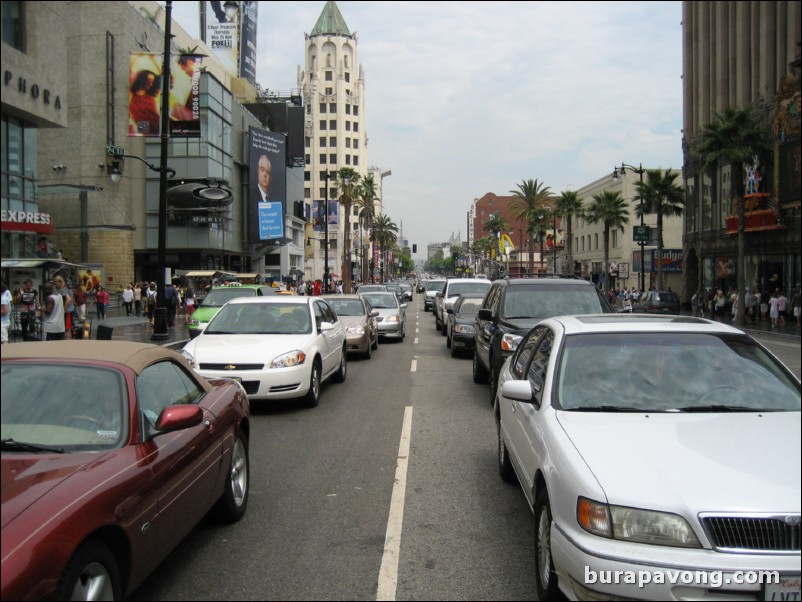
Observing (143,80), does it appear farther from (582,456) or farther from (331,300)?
(582,456)

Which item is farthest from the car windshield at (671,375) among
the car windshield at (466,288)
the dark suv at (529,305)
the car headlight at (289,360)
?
the car windshield at (466,288)

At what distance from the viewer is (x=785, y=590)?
9.35 ft

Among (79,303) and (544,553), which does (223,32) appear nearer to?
(79,303)

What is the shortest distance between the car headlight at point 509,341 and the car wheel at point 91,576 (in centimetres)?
683

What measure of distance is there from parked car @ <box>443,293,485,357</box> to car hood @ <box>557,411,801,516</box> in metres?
11.2

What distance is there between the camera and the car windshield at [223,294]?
1969cm

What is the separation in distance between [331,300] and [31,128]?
56.4 feet

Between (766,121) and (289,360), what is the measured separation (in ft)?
119

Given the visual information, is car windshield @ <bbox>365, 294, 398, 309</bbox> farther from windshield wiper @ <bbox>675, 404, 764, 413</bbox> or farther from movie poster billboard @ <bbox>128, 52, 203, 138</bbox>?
windshield wiper @ <bbox>675, 404, 764, 413</bbox>

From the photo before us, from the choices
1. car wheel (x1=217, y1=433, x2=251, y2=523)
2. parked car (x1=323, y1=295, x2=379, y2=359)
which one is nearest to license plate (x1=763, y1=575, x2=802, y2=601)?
car wheel (x1=217, y1=433, x2=251, y2=523)

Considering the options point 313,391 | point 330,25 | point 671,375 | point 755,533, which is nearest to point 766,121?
point 313,391

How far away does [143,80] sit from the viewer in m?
32.4

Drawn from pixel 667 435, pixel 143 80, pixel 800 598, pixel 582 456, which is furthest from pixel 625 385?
pixel 143 80

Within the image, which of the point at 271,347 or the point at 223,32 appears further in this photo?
the point at 223,32
